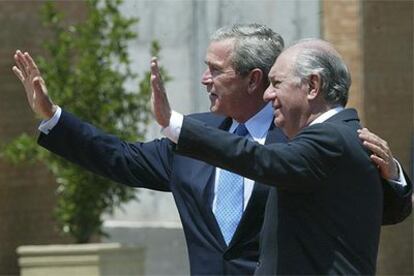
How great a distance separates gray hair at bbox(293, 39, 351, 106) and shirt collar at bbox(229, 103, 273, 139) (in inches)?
27.7

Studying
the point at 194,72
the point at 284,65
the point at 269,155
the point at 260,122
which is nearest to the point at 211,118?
the point at 260,122

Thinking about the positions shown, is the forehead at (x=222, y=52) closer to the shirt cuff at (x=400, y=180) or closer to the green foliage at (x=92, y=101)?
the shirt cuff at (x=400, y=180)

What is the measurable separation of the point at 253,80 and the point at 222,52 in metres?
0.15

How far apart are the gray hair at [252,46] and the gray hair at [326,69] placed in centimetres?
66

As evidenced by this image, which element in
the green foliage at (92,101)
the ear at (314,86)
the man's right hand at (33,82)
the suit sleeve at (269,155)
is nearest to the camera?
the suit sleeve at (269,155)

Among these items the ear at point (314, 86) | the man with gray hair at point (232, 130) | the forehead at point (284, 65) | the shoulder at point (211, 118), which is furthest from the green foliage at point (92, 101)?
the ear at point (314, 86)

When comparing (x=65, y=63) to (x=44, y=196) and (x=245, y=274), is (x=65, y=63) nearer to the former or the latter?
(x=44, y=196)

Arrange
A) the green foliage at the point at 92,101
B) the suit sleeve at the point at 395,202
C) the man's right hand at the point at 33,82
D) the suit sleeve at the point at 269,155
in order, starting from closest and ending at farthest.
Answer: the suit sleeve at the point at 269,155 → the suit sleeve at the point at 395,202 → the man's right hand at the point at 33,82 → the green foliage at the point at 92,101

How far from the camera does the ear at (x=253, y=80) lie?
185 inches

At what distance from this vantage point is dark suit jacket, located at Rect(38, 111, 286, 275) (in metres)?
4.59

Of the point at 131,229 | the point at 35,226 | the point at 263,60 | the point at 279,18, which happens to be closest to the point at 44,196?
the point at 35,226

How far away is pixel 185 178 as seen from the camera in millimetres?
4781

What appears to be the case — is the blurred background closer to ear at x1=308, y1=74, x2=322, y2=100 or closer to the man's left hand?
the man's left hand

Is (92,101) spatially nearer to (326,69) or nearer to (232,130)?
(232,130)
